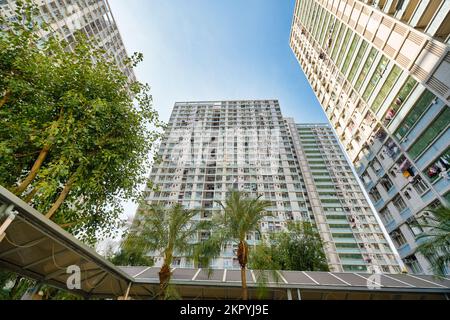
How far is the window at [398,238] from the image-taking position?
72.0ft

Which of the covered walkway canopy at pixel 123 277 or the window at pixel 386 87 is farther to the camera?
the window at pixel 386 87

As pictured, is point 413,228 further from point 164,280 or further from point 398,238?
point 164,280

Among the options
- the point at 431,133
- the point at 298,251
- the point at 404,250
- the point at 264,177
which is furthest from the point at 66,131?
the point at 264,177

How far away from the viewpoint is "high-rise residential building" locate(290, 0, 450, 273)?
15.9 metres

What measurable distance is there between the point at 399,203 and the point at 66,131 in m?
31.2

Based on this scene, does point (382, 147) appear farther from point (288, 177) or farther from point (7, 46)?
point (7, 46)

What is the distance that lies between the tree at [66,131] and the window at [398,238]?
2884 cm

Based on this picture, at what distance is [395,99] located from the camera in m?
20.4

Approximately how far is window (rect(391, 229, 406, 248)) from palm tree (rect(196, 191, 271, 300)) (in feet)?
69.2

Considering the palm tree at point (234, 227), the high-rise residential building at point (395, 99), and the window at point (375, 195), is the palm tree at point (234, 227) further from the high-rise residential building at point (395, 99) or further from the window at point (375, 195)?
the window at point (375, 195)

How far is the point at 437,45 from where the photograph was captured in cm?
1480

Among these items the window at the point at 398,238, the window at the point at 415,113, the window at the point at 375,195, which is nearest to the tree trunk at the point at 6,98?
the window at the point at 415,113

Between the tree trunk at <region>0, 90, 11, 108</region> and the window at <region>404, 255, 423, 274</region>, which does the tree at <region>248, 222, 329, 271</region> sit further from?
the tree trunk at <region>0, 90, 11, 108</region>
